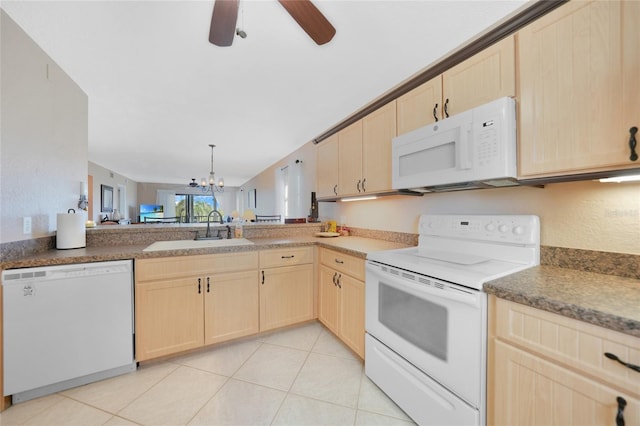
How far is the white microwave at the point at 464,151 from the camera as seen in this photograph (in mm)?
1185

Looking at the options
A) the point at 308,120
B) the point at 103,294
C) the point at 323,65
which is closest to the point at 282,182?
the point at 308,120

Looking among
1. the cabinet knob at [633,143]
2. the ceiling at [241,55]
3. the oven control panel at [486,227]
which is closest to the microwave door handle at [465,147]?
the oven control panel at [486,227]

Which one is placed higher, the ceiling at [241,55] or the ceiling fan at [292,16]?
the ceiling at [241,55]

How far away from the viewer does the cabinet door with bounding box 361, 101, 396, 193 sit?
1.93 m

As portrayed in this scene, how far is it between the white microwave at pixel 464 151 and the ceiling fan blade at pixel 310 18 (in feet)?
2.68

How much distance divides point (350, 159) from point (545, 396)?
2006 mm

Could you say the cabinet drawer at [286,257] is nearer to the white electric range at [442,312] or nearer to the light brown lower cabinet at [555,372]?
the white electric range at [442,312]

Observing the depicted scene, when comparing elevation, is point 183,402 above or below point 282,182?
below

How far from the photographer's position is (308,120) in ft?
9.87

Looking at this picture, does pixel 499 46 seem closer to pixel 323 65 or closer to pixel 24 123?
pixel 323 65

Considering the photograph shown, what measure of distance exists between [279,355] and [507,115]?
2.19 meters

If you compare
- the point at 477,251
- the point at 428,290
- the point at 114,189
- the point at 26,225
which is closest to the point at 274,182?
the point at 26,225

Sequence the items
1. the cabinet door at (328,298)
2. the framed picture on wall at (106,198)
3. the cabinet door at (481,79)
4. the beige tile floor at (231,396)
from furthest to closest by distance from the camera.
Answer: the framed picture on wall at (106,198), the cabinet door at (328,298), the beige tile floor at (231,396), the cabinet door at (481,79)

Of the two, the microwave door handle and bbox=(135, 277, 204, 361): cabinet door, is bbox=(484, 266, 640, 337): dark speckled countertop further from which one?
bbox=(135, 277, 204, 361): cabinet door
